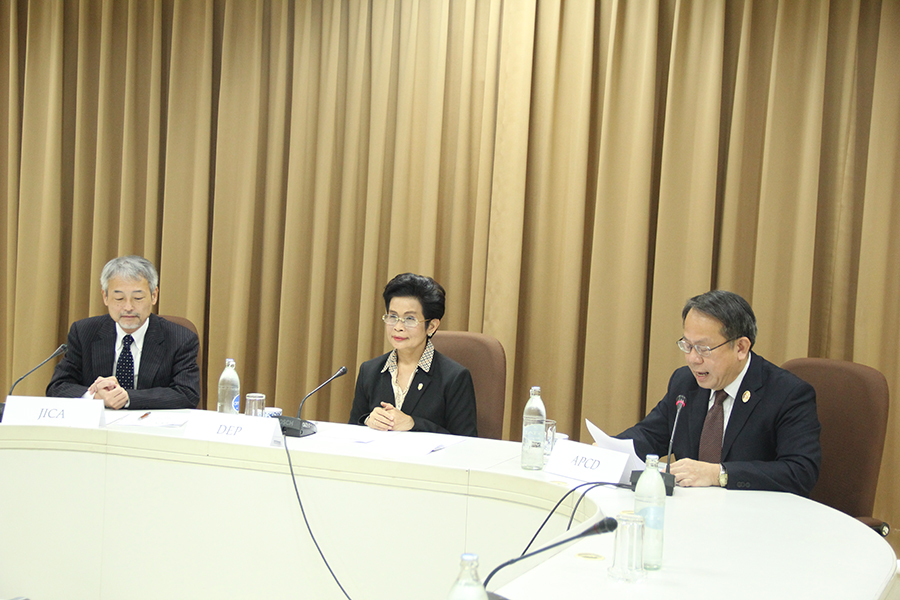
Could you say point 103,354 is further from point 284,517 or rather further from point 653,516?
point 653,516

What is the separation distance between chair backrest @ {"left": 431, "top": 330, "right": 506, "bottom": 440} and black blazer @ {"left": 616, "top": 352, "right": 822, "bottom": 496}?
57 centimetres

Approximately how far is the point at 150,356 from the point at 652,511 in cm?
213

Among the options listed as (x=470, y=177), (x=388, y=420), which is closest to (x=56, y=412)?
(x=388, y=420)

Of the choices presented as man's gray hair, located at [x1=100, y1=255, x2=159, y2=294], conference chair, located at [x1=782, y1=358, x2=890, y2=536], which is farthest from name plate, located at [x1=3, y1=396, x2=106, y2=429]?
conference chair, located at [x1=782, y1=358, x2=890, y2=536]

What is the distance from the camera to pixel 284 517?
6.66ft

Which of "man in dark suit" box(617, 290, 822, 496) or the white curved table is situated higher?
"man in dark suit" box(617, 290, 822, 496)

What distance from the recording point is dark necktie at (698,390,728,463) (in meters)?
2.29

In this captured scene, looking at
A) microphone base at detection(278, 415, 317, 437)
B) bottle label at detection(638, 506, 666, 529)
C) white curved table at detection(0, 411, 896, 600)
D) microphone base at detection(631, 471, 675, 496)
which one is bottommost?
white curved table at detection(0, 411, 896, 600)

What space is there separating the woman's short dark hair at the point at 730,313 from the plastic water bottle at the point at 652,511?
32.4 inches

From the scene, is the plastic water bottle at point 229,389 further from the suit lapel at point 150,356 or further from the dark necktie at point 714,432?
the dark necktie at point 714,432

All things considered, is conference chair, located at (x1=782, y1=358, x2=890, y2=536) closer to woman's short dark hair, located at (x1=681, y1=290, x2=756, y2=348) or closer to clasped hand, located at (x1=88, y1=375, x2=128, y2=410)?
woman's short dark hair, located at (x1=681, y1=290, x2=756, y2=348)

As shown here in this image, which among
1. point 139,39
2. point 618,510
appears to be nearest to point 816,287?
point 618,510

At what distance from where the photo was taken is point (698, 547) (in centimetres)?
148

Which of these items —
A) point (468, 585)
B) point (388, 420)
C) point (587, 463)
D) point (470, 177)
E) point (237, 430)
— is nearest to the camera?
point (468, 585)
